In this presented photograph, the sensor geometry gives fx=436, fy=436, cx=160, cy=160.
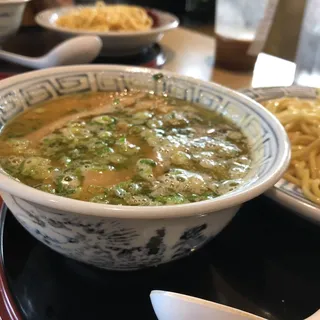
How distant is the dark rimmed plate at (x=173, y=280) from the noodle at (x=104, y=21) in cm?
120

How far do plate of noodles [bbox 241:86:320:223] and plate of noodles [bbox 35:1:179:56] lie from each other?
579mm

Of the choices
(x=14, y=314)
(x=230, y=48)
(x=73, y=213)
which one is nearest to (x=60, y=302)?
(x=14, y=314)

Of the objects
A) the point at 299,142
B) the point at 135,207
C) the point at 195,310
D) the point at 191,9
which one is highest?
the point at 135,207

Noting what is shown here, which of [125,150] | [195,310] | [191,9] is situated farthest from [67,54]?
[191,9]

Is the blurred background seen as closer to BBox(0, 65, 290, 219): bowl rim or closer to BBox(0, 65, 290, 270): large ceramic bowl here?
BBox(0, 65, 290, 270): large ceramic bowl

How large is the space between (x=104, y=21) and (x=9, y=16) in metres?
0.41

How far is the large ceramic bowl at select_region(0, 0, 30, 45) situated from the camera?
154cm

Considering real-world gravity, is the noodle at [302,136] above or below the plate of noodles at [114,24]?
below

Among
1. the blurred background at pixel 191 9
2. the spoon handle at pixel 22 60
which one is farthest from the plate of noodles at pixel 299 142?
the blurred background at pixel 191 9

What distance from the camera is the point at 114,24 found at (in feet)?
6.05

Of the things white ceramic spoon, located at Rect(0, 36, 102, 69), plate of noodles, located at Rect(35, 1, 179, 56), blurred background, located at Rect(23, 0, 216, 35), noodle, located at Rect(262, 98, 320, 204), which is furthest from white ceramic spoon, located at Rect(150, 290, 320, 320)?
blurred background, located at Rect(23, 0, 216, 35)

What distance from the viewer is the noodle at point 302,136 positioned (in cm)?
104

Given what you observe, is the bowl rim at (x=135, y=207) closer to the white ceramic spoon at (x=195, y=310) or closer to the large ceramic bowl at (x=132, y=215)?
the large ceramic bowl at (x=132, y=215)

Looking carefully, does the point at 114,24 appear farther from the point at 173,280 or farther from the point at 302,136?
the point at 173,280
